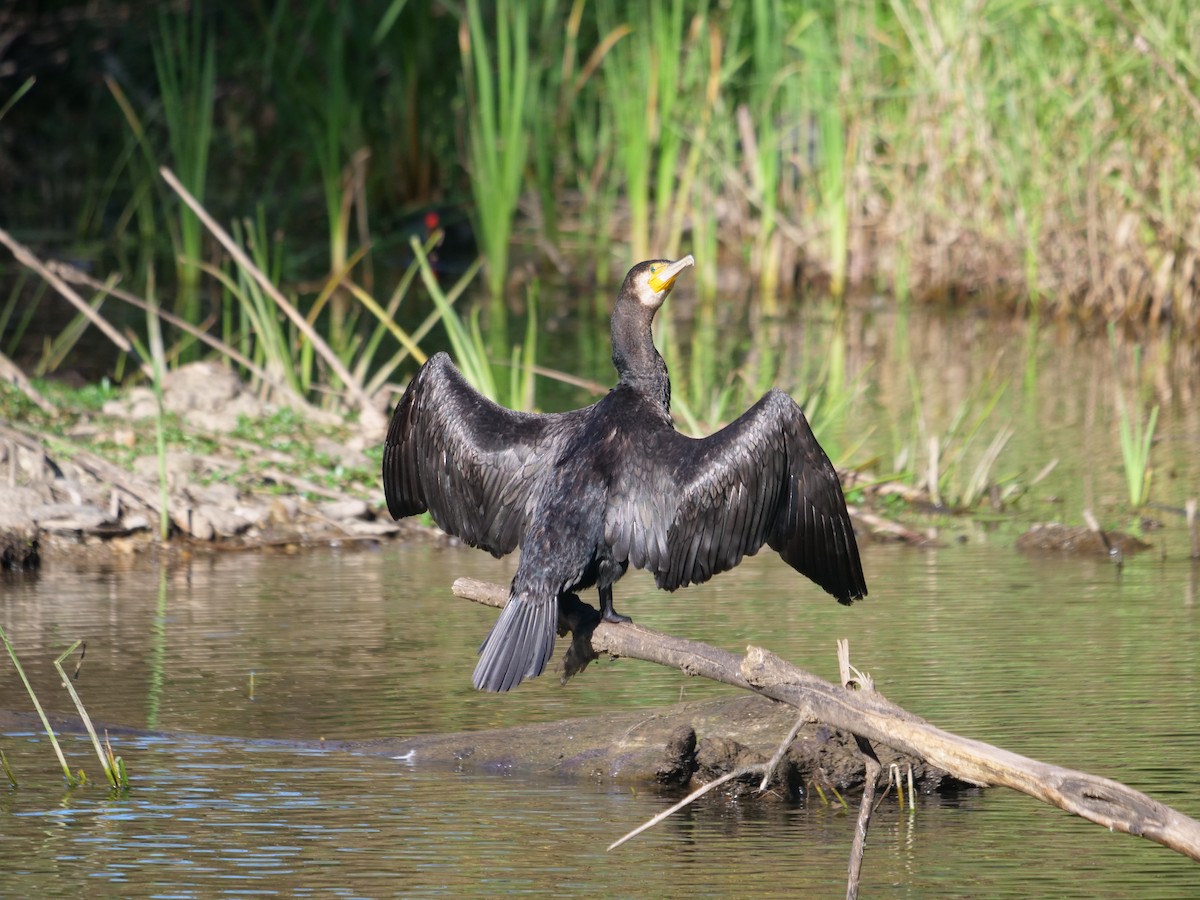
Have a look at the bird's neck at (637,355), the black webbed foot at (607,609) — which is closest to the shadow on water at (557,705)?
the black webbed foot at (607,609)

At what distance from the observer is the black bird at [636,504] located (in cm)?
406

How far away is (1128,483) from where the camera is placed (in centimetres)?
706

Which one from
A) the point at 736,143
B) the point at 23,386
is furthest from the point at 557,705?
the point at 736,143

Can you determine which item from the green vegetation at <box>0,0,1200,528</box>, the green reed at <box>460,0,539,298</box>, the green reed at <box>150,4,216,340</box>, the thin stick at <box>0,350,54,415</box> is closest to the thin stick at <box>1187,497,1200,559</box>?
the green vegetation at <box>0,0,1200,528</box>

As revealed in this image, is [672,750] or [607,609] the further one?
[607,609]

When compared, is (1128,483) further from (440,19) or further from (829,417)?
(440,19)

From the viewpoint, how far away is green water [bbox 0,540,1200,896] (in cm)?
356

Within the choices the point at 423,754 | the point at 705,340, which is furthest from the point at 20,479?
the point at 705,340

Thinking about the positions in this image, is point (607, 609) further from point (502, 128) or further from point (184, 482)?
point (502, 128)

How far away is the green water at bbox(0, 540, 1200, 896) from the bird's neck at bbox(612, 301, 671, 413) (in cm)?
79

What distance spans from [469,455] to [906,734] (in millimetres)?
1578

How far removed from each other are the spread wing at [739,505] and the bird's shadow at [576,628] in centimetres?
16

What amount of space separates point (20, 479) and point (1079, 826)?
13.3 ft

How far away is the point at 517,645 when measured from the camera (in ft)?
13.0
